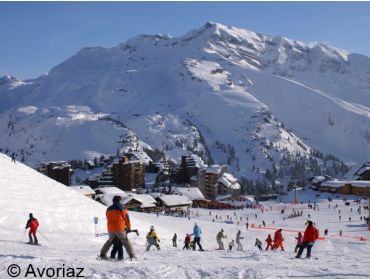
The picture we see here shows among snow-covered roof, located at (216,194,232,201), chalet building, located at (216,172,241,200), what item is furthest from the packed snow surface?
chalet building, located at (216,172,241,200)

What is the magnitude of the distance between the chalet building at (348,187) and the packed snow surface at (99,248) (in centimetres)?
6847

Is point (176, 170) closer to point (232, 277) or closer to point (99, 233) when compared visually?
point (99, 233)

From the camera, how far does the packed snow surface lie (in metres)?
11.9

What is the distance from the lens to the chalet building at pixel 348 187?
116625 millimetres

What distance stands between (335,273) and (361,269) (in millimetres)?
1590

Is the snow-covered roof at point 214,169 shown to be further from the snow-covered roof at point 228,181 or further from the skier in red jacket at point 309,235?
the skier in red jacket at point 309,235

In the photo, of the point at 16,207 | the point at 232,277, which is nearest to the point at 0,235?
the point at 16,207

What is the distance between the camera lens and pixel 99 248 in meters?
20.8

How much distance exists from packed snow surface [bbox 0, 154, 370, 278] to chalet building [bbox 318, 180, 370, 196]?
6847 centimetres

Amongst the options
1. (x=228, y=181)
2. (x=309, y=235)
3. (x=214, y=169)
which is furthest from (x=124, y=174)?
(x=309, y=235)

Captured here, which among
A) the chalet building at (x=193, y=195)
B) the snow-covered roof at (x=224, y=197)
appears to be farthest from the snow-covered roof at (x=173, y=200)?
the snow-covered roof at (x=224, y=197)

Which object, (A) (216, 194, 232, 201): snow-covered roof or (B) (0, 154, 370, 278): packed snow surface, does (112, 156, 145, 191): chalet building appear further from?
(B) (0, 154, 370, 278): packed snow surface

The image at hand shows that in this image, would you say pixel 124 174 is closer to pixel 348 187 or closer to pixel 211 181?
pixel 211 181

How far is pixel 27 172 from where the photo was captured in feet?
115
